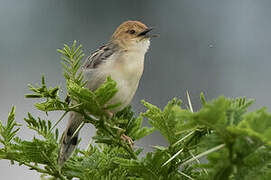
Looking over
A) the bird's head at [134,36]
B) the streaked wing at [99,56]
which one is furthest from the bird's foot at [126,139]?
the bird's head at [134,36]

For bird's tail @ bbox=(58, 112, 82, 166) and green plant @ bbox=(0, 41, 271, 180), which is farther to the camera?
bird's tail @ bbox=(58, 112, 82, 166)

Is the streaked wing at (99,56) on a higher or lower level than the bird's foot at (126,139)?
higher

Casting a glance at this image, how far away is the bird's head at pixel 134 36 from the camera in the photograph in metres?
1.83

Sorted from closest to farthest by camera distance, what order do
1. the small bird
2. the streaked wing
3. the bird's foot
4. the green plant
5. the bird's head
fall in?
the green plant
the bird's foot
the small bird
the streaked wing
the bird's head

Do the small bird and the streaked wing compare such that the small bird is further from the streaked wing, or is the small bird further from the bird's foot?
the bird's foot

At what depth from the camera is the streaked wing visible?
5.10 feet

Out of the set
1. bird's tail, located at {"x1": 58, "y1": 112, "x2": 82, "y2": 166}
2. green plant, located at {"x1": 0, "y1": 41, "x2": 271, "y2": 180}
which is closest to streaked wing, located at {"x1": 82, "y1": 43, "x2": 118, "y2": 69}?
bird's tail, located at {"x1": 58, "y1": 112, "x2": 82, "y2": 166}

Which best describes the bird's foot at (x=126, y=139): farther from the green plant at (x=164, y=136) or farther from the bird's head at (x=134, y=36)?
the bird's head at (x=134, y=36)

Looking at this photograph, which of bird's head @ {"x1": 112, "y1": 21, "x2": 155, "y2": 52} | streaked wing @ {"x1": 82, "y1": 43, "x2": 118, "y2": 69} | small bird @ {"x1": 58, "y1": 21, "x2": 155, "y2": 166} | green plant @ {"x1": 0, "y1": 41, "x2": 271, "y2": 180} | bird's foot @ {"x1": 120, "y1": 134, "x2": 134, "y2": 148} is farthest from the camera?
bird's head @ {"x1": 112, "y1": 21, "x2": 155, "y2": 52}

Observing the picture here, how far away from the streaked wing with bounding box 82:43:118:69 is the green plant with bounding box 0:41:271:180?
65cm

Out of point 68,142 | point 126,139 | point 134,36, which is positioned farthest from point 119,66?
point 126,139

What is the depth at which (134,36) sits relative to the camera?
192 cm

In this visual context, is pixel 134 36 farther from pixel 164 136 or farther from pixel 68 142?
pixel 164 136

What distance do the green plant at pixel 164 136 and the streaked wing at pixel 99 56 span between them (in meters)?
0.65
